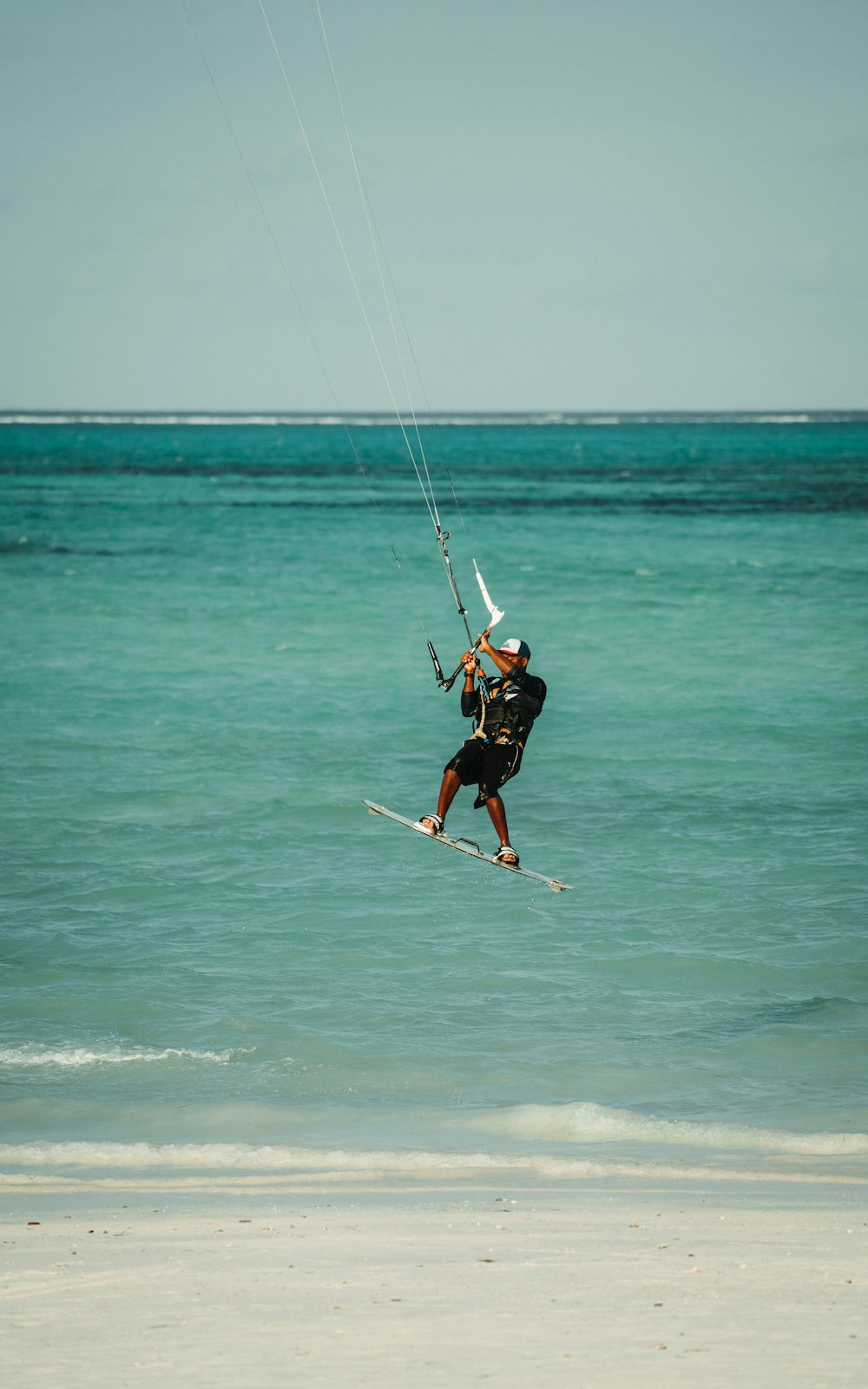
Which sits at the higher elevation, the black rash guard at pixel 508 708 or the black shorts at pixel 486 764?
the black rash guard at pixel 508 708

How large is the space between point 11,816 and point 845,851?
855 centimetres

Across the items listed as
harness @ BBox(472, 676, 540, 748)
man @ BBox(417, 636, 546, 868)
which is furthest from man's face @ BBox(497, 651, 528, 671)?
harness @ BBox(472, 676, 540, 748)

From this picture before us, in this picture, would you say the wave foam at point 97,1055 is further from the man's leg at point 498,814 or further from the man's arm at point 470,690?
the man's arm at point 470,690

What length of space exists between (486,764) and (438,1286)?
18.0ft

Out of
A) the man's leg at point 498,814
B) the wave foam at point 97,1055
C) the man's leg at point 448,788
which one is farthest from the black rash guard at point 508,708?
the wave foam at point 97,1055

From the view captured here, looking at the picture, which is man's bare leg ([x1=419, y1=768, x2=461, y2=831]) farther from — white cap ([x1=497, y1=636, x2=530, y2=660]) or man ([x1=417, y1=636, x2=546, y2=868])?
white cap ([x1=497, y1=636, x2=530, y2=660])

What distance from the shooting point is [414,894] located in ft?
43.6

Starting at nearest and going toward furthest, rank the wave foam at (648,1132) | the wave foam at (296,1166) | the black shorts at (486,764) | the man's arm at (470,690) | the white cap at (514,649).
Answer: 1. the wave foam at (296,1166)
2. the wave foam at (648,1132)
3. the man's arm at (470,690)
4. the white cap at (514,649)
5. the black shorts at (486,764)

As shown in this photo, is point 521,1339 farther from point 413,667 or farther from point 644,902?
Result: point 413,667

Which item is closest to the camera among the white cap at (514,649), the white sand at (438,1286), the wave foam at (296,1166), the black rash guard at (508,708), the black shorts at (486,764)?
the white sand at (438,1286)

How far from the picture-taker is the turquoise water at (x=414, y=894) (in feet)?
28.6

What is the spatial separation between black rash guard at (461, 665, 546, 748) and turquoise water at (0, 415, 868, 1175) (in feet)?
6.20

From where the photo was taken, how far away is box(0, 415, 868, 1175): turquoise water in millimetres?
8711

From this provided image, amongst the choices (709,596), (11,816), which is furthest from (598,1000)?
(709,596)
